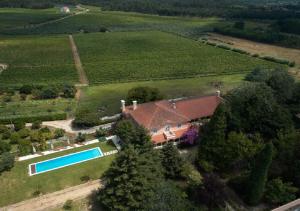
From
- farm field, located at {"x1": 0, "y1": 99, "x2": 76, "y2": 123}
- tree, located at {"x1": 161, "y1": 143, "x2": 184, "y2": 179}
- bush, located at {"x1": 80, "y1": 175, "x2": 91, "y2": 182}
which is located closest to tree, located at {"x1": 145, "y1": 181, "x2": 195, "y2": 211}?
tree, located at {"x1": 161, "y1": 143, "x2": 184, "y2": 179}

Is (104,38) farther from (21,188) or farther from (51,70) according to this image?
(21,188)

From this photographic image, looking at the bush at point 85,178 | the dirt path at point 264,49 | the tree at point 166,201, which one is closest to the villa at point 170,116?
the bush at point 85,178

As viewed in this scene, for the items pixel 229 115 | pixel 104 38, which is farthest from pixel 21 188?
pixel 104 38

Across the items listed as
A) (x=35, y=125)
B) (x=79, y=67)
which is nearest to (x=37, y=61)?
(x=79, y=67)

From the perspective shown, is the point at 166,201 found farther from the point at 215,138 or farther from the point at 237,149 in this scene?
the point at 237,149

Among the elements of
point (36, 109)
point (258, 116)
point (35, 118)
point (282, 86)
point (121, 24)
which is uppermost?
point (282, 86)

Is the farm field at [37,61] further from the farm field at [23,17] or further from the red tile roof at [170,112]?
the red tile roof at [170,112]

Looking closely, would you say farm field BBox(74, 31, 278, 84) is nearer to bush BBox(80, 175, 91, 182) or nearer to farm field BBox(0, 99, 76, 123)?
farm field BBox(0, 99, 76, 123)
